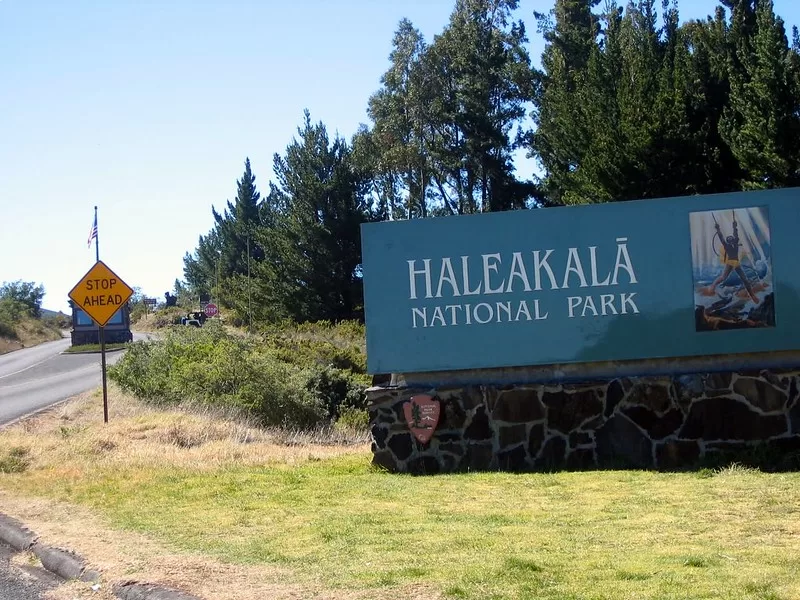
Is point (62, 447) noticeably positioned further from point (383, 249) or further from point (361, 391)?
point (361, 391)

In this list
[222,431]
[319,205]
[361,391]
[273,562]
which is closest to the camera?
[273,562]

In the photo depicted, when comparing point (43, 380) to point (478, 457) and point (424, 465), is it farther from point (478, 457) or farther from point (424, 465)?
point (478, 457)

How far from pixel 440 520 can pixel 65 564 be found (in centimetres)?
315

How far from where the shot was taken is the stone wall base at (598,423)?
38.7 feet

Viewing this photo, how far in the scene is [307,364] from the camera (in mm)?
24031

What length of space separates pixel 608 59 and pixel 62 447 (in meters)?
26.2

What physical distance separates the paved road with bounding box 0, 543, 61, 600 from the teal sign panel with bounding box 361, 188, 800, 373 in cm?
536

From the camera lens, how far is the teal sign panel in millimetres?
12164

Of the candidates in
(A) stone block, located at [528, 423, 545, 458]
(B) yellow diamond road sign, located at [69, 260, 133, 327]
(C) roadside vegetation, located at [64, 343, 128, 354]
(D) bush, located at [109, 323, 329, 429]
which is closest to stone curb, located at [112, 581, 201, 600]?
(A) stone block, located at [528, 423, 545, 458]

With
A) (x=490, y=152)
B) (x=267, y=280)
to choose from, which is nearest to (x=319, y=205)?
(x=267, y=280)

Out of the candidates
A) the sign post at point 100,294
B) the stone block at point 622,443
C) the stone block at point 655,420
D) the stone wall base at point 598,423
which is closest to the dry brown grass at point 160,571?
the stone wall base at point 598,423

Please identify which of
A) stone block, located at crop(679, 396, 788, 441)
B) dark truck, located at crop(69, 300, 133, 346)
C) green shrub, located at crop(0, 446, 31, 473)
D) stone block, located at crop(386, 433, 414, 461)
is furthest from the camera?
dark truck, located at crop(69, 300, 133, 346)

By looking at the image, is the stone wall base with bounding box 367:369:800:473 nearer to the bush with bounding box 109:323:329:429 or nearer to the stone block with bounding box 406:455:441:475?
the stone block with bounding box 406:455:441:475

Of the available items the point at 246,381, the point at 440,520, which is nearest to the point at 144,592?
the point at 440,520
